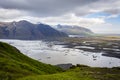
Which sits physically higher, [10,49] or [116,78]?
[10,49]

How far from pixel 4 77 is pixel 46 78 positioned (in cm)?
831

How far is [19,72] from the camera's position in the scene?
1748 inches

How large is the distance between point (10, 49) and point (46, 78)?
4689 centimetres

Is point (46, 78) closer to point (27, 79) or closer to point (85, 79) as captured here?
point (27, 79)

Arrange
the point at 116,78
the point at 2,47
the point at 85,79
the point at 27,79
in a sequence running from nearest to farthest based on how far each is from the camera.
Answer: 1. the point at 27,79
2. the point at 85,79
3. the point at 116,78
4. the point at 2,47

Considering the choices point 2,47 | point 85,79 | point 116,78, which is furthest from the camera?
point 2,47

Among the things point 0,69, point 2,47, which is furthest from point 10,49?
point 0,69

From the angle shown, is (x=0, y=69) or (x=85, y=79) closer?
(x=85, y=79)

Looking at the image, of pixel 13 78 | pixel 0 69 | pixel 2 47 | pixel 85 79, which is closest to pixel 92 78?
pixel 85 79

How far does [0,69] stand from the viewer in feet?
148

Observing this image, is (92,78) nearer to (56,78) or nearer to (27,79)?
(56,78)

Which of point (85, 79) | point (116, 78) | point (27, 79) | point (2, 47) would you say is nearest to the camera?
point (27, 79)

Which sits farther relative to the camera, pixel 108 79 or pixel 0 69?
pixel 0 69

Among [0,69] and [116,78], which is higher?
[0,69]
